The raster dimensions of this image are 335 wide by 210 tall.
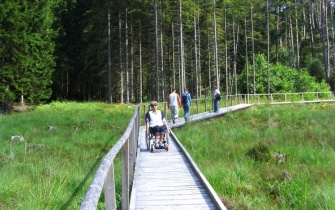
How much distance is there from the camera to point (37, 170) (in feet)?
24.6

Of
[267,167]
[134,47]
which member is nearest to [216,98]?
[267,167]

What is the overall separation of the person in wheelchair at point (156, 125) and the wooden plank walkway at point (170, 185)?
2.28 ft

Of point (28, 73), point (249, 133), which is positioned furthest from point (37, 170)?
point (28, 73)

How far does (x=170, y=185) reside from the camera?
6.83 metres

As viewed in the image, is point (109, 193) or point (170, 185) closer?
point (109, 193)

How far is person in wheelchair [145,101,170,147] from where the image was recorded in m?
10.3

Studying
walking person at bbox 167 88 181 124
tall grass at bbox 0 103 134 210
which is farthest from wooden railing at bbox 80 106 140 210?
walking person at bbox 167 88 181 124

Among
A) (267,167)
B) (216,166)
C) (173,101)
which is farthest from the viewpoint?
(173,101)

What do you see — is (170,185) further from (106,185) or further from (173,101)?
(173,101)

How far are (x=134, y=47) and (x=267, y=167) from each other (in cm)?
3569

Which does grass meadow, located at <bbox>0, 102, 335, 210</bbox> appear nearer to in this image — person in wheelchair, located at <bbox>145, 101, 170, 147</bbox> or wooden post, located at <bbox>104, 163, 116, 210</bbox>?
person in wheelchair, located at <bbox>145, 101, 170, 147</bbox>

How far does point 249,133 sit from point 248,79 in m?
31.0

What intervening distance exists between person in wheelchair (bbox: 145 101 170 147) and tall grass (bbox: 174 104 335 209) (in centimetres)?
98

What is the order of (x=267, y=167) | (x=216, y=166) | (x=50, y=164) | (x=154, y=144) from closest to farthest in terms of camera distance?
(x=50, y=164), (x=216, y=166), (x=267, y=167), (x=154, y=144)
